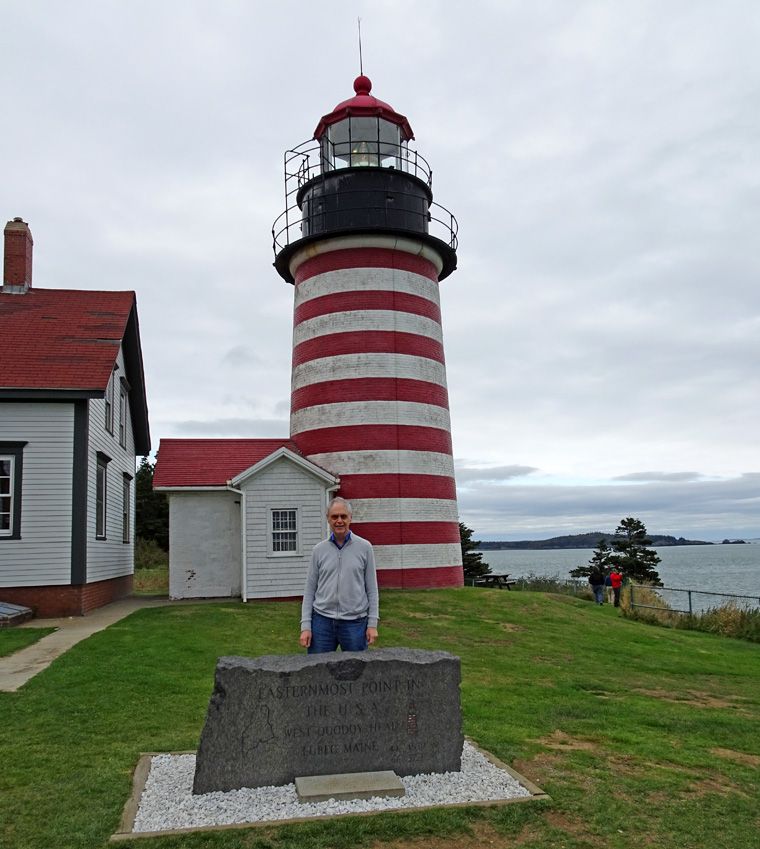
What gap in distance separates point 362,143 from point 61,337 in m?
10.5

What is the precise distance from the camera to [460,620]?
16594mm

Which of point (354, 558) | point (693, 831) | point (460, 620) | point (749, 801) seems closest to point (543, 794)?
point (693, 831)

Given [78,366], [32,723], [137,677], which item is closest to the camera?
[32,723]

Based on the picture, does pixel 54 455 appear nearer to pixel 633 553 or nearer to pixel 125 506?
pixel 125 506

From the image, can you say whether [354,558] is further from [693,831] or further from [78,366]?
[78,366]

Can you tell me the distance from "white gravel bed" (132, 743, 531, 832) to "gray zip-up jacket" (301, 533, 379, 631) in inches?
53.2

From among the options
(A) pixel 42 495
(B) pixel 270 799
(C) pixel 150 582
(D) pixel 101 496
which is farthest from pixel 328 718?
(C) pixel 150 582

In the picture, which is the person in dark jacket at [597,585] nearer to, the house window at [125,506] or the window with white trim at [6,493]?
the house window at [125,506]

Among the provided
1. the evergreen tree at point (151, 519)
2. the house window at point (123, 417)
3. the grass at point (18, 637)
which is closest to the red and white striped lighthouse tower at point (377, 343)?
the house window at point (123, 417)

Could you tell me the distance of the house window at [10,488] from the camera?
16.0 metres

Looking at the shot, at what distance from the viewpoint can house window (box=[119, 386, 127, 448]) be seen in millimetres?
22266

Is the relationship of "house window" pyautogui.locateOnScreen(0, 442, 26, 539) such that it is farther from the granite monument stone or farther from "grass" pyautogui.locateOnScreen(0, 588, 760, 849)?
the granite monument stone

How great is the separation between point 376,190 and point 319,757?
60.7ft

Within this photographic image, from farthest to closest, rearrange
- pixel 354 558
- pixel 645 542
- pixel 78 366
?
pixel 645 542 → pixel 78 366 → pixel 354 558
